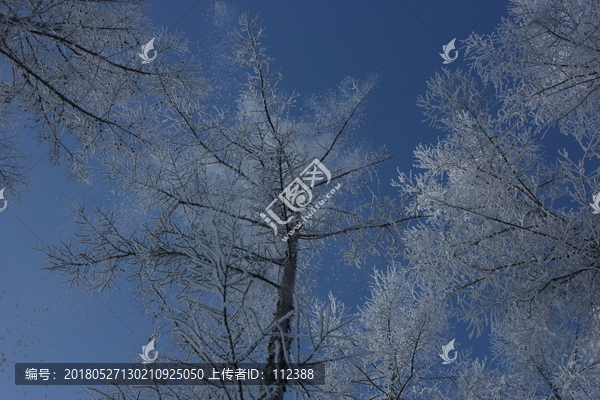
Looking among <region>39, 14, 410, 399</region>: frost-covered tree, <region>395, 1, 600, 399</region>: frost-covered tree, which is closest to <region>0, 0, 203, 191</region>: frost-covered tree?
<region>39, 14, 410, 399</region>: frost-covered tree

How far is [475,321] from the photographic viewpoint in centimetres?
359

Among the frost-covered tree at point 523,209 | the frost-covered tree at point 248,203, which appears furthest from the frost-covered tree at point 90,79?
the frost-covered tree at point 523,209

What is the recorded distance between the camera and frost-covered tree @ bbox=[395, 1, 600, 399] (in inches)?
129

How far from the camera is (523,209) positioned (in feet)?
11.8

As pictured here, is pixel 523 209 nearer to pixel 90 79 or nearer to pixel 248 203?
pixel 248 203

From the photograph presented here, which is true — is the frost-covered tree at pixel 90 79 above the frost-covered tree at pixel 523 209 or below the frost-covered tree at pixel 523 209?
above

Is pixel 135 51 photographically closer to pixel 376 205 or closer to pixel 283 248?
pixel 283 248

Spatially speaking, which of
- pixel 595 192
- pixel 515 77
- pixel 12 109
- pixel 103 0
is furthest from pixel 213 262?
pixel 515 77

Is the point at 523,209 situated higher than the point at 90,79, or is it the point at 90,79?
the point at 90,79

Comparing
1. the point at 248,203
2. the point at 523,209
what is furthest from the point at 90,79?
the point at 523,209

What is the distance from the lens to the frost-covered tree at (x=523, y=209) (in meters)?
3.28

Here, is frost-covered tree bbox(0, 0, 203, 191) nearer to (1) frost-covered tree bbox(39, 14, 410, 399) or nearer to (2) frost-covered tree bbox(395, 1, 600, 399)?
(1) frost-covered tree bbox(39, 14, 410, 399)

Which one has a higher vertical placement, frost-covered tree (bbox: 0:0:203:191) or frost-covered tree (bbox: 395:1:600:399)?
frost-covered tree (bbox: 0:0:203:191)

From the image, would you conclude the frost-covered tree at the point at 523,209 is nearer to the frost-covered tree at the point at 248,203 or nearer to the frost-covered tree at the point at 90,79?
the frost-covered tree at the point at 248,203
